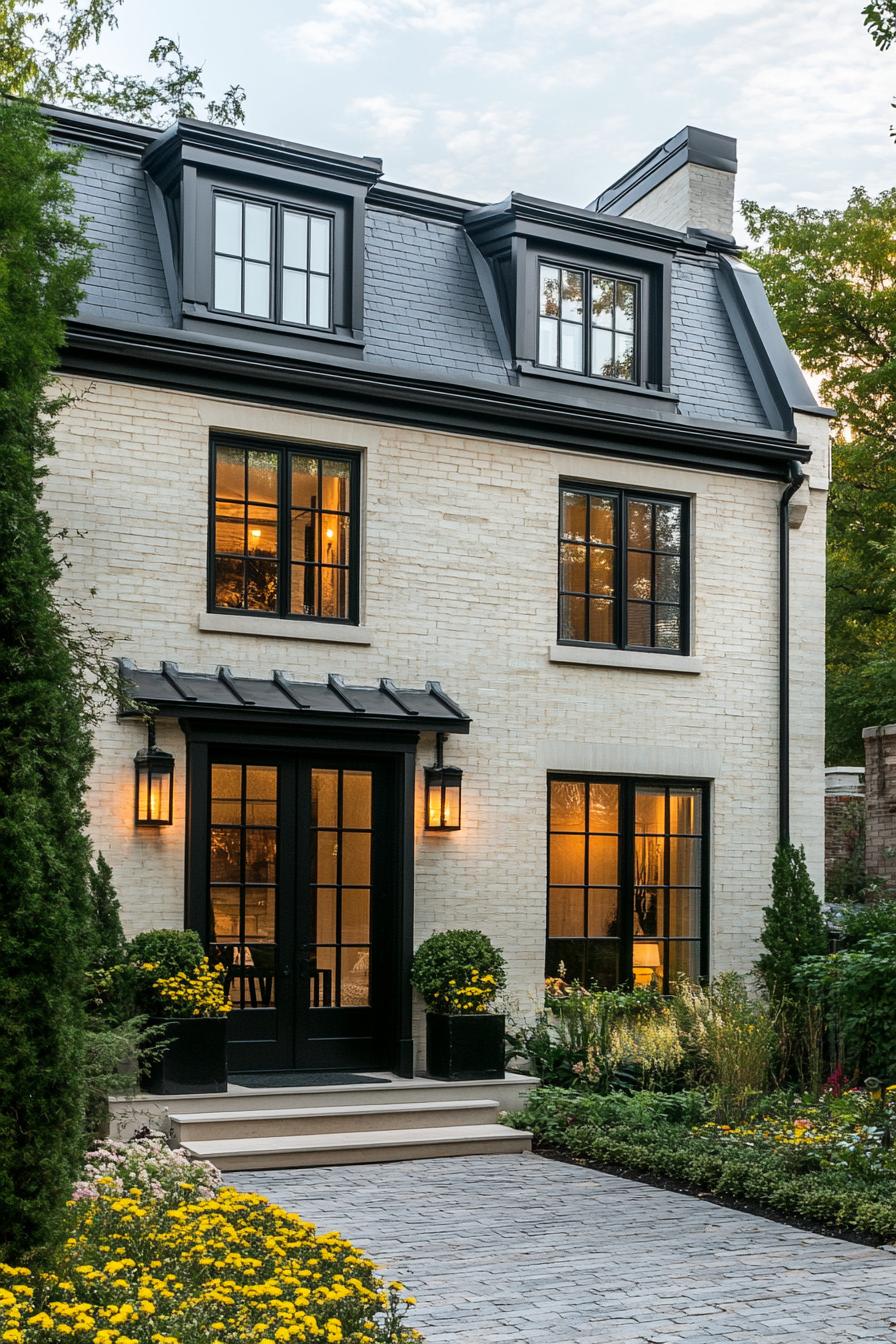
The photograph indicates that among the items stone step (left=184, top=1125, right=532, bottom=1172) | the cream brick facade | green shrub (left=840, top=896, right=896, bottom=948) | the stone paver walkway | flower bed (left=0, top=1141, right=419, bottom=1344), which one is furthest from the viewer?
green shrub (left=840, top=896, right=896, bottom=948)

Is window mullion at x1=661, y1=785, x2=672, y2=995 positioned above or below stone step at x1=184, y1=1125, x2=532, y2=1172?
above

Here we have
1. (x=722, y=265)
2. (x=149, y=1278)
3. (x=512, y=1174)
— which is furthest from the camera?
(x=722, y=265)

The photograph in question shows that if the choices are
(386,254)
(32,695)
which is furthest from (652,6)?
(32,695)

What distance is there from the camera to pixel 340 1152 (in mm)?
10367

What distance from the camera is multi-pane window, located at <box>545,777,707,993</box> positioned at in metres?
13.6

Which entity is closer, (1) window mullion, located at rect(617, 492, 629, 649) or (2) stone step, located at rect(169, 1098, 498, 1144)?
(2) stone step, located at rect(169, 1098, 498, 1144)

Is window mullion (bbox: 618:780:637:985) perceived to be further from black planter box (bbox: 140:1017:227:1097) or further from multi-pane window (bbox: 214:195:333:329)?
multi-pane window (bbox: 214:195:333:329)

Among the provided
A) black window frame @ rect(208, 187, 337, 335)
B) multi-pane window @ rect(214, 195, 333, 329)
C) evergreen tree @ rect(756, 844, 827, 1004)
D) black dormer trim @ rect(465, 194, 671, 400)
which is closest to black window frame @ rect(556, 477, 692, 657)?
black dormer trim @ rect(465, 194, 671, 400)

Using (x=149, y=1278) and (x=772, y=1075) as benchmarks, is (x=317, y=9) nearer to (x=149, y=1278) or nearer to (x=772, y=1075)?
(x=772, y=1075)

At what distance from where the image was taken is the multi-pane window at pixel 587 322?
1414 centimetres

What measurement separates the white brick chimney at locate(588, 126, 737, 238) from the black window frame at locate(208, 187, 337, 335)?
4.78 meters

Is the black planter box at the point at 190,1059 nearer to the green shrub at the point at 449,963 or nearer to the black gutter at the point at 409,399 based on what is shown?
the green shrub at the point at 449,963

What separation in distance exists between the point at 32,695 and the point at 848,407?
2627 centimetres

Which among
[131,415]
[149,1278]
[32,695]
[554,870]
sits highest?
[131,415]
